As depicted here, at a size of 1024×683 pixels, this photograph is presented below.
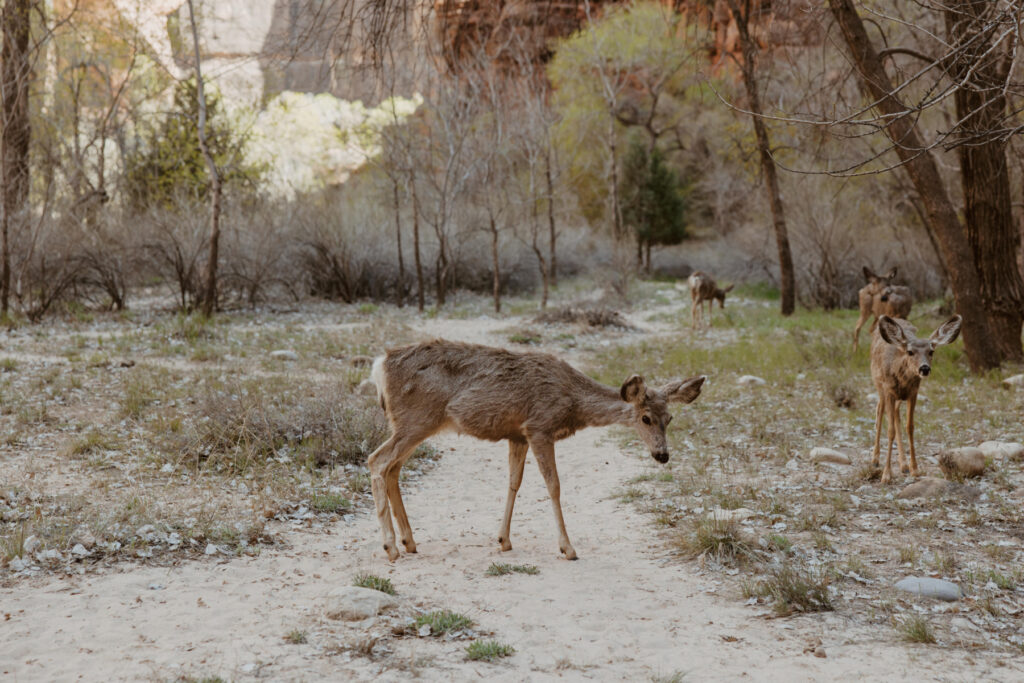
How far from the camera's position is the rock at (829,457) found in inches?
342

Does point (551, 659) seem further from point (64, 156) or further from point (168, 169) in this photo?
point (168, 169)

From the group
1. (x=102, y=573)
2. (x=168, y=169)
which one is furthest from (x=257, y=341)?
(x=168, y=169)

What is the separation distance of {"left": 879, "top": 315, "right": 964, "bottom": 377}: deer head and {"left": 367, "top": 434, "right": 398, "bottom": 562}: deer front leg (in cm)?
458

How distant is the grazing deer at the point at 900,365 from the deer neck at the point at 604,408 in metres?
2.86

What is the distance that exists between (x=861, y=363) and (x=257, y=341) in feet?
37.6

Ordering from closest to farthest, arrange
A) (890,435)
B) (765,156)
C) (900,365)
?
(900,365), (890,435), (765,156)

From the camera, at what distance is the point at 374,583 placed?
18.0 feet

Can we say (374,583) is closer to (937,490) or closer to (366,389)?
(937,490)

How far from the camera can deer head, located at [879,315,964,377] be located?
293 inches

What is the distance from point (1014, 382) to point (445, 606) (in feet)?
30.8

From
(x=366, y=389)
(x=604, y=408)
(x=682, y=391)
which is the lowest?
→ (x=366, y=389)

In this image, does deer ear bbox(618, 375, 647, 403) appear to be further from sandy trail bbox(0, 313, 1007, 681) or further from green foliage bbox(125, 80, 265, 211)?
green foliage bbox(125, 80, 265, 211)

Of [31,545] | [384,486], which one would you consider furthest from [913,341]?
[31,545]

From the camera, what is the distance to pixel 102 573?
5.62 metres
